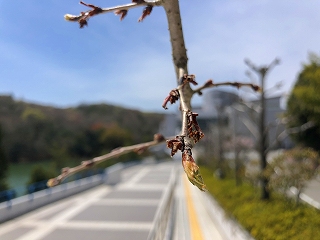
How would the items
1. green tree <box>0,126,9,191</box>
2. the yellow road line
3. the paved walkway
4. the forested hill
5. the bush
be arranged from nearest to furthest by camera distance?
1. the bush
2. the yellow road line
3. the paved walkway
4. green tree <box>0,126,9,191</box>
5. the forested hill

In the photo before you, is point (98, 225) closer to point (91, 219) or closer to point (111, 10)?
point (91, 219)

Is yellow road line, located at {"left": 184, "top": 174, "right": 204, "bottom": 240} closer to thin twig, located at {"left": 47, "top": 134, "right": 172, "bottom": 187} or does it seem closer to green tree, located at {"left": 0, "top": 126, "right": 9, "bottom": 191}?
thin twig, located at {"left": 47, "top": 134, "right": 172, "bottom": 187}

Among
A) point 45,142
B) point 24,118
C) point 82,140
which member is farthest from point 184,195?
point 82,140

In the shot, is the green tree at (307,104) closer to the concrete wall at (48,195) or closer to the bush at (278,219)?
the bush at (278,219)

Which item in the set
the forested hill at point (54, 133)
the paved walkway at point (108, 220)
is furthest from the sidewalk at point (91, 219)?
the forested hill at point (54, 133)

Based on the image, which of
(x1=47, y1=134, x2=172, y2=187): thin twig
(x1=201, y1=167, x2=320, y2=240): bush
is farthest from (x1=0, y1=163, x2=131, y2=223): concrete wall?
(x1=47, y1=134, x2=172, y2=187): thin twig
